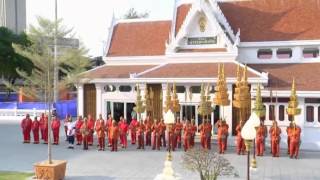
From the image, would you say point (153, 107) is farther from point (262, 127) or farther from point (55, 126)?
point (262, 127)

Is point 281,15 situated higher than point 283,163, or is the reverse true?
point 281,15

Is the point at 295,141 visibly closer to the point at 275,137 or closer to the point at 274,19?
the point at 275,137

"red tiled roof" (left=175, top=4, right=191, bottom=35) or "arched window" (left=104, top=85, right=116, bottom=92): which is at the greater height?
"red tiled roof" (left=175, top=4, right=191, bottom=35)

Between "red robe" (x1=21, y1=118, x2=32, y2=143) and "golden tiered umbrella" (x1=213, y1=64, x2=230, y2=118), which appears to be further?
"red robe" (x1=21, y1=118, x2=32, y2=143)

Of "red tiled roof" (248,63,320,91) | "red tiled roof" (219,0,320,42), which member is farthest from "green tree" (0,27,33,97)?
"red tiled roof" (248,63,320,91)

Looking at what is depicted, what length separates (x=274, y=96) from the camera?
20.2m

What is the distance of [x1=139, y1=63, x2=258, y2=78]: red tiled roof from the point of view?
2130cm

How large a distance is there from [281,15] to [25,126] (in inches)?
558

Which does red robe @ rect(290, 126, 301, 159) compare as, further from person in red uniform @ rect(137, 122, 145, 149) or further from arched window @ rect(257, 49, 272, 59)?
arched window @ rect(257, 49, 272, 59)

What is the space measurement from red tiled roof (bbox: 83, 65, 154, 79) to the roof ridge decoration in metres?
2.04

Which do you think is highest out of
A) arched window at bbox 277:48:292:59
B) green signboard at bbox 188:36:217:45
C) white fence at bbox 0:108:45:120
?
green signboard at bbox 188:36:217:45

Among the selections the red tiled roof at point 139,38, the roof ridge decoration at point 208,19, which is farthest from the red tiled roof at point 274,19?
the red tiled roof at point 139,38

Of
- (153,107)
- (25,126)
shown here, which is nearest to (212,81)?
(153,107)

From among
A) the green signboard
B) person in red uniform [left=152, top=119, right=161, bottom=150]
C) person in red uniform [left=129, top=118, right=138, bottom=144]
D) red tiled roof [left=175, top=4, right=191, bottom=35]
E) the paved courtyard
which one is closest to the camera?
the paved courtyard
